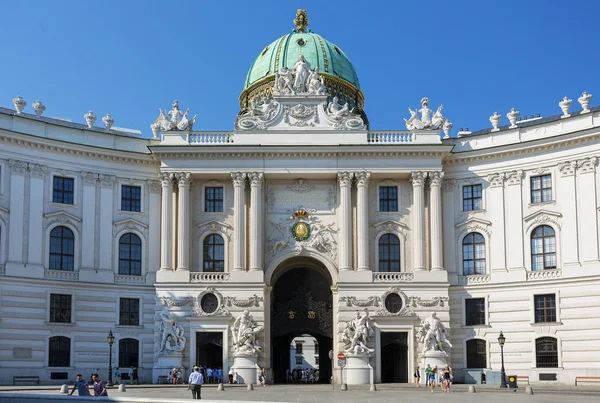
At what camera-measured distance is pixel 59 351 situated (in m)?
57.7

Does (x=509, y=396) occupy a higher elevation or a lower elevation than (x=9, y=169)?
lower

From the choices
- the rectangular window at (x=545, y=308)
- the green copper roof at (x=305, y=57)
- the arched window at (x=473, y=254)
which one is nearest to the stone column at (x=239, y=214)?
the green copper roof at (x=305, y=57)

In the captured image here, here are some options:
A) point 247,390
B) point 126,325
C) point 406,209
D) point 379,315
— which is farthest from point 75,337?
point 406,209

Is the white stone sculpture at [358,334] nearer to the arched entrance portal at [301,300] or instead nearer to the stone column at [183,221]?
the arched entrance portal at [301,300]

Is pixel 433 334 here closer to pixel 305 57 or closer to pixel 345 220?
pixel 345 220

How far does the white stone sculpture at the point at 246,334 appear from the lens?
2293 inches

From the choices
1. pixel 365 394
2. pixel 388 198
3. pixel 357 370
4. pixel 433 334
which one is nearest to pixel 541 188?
pixel 388 198

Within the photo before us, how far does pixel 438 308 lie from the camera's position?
195ft

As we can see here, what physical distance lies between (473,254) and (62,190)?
27960mm

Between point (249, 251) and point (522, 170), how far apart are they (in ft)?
62.8

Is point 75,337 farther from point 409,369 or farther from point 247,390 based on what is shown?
point 409,369

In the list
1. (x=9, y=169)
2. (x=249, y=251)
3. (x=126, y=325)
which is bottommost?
(x=126, y=325)

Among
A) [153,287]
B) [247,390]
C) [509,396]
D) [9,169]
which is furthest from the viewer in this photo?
[153,287]

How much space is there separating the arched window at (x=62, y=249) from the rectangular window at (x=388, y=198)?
21.0 metres
